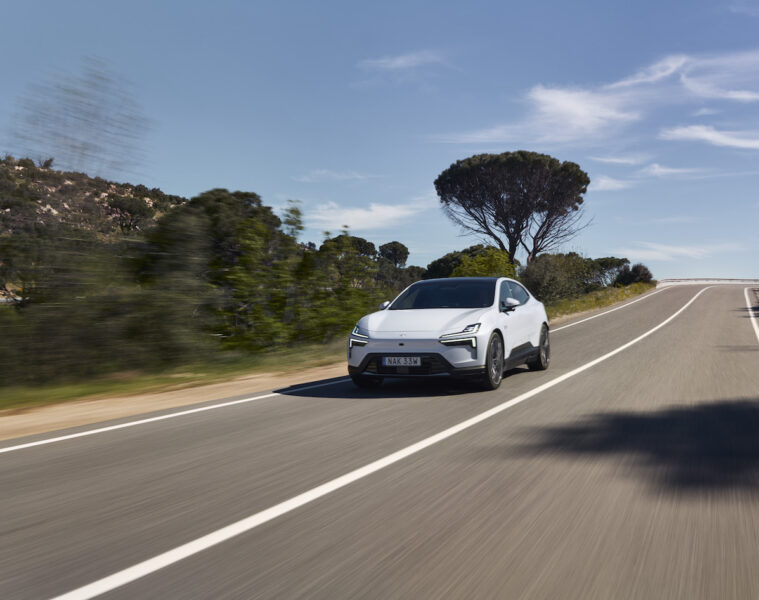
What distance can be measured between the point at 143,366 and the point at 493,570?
941 centimetres

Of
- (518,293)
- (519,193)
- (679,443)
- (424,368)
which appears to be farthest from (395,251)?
(679,443)

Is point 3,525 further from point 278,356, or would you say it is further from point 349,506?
point 278,356

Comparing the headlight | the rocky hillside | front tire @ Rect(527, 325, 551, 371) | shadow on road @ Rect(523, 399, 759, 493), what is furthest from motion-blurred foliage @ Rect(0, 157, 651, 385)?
shadow on road @ Rect(523, 399, 759, 493)

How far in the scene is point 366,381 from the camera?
988 centimetres

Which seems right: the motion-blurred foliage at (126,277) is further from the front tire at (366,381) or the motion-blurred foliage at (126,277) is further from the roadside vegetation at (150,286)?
the front tire at (366,381)

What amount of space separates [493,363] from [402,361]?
1.35 metres

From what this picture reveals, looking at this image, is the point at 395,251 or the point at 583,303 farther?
the point at 395,251

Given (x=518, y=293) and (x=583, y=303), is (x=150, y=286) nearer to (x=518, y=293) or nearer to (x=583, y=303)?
(x=518, y=293)

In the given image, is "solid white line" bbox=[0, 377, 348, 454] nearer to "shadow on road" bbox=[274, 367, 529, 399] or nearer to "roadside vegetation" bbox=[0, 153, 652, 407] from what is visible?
"shadow on road" bbox=[274, 367, 529, 399]

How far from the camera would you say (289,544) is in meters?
3.72

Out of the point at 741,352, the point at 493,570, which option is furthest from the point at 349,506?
the point at 741,352

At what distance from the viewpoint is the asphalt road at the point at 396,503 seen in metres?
3.27

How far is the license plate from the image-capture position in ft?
30.1

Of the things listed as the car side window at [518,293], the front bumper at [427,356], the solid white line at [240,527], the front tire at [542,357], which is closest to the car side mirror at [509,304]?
the car side window at [518,293]
